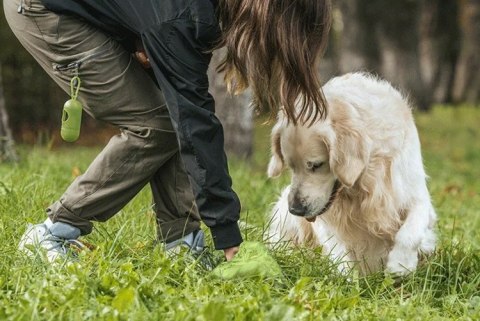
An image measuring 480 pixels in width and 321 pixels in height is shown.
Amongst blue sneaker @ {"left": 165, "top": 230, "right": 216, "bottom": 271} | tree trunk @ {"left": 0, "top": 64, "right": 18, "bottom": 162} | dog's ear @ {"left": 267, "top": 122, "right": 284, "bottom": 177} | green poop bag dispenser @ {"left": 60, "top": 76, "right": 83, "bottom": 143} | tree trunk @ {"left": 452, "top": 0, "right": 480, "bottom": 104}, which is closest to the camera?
green poop bag dispenser @ {"left": 60, "top": 76, "right": 83, "bottom": 143}

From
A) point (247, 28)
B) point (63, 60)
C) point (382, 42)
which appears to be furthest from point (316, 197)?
point (382, 42)

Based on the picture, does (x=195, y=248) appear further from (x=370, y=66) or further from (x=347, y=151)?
(x=370, y=66)

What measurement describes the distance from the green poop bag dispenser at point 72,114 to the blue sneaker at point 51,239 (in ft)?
1.50

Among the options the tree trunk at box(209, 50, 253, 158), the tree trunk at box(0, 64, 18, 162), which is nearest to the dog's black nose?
the tree trunk at box(0, 64, 18, 162)

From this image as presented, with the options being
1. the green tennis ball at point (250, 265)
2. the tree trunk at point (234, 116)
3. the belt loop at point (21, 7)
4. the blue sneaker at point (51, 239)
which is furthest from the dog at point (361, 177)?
the tree trunk at point (234, 116)

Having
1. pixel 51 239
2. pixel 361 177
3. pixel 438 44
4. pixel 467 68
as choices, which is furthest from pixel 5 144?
pixel 438 44

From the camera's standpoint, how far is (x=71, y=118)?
3.84m

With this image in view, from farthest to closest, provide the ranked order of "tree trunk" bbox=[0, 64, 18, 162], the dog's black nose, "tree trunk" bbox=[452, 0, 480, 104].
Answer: "tree trunk" bbox=[452, 0, 480, 104] < "tree trunk" bbox=[0, 64, 18, 162] < the dog's black nose

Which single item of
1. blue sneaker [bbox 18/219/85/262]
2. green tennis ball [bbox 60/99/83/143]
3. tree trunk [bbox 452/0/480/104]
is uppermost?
green tennis ball [bbox 60/99/83/143]

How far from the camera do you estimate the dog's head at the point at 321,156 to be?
170 inches

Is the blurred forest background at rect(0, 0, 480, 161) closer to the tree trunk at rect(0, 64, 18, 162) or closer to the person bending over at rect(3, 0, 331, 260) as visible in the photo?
the tree trunk at rect(0, 64, 18, 162)

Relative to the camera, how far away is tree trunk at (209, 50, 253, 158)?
27.2 feet

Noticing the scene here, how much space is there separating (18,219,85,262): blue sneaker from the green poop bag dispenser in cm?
46

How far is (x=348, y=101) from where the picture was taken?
4434mm
